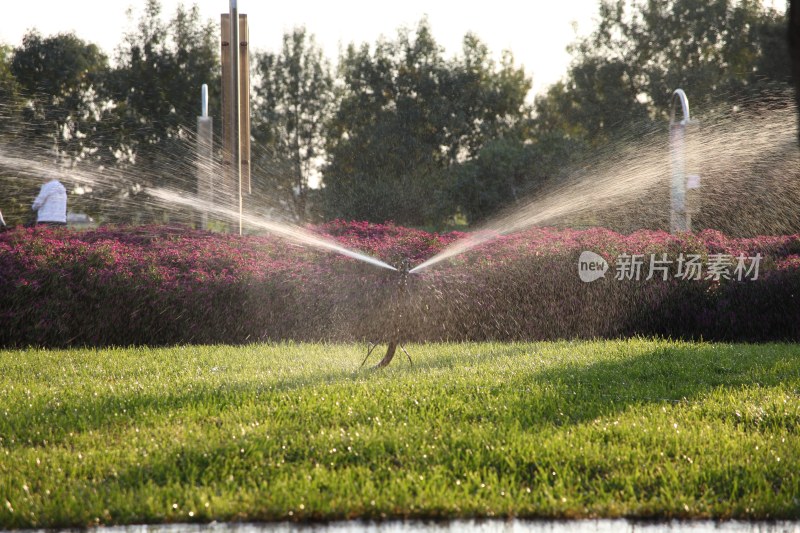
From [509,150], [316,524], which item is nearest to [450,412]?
[316,524]

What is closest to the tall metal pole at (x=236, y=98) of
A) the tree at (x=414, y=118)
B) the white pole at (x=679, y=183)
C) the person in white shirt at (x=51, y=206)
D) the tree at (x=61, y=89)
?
the person in white shirt at (x=51, y=206)

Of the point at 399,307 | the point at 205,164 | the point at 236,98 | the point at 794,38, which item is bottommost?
the point at 399,307

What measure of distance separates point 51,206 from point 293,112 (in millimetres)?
19155

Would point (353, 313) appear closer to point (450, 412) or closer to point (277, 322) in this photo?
point (277, 322)

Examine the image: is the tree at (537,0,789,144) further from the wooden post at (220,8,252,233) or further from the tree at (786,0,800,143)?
the tree at (786,0,800,143)

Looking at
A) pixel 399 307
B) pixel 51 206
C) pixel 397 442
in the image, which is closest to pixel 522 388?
pixel 399 307

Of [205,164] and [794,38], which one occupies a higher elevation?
[205,164]

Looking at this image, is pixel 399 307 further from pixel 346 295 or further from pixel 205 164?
pixel 205 164

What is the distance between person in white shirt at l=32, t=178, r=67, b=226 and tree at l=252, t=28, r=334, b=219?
17627 millimetres

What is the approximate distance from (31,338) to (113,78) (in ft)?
74.0

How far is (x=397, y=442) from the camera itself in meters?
3.63

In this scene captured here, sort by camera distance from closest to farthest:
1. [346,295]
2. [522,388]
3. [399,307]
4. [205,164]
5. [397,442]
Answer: [397,442]
[522,388]
[399,307]
[346,295]
[205,164]

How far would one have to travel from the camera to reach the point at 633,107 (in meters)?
28.0

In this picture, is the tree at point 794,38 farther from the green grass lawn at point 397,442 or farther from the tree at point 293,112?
the tree at point 293,112
